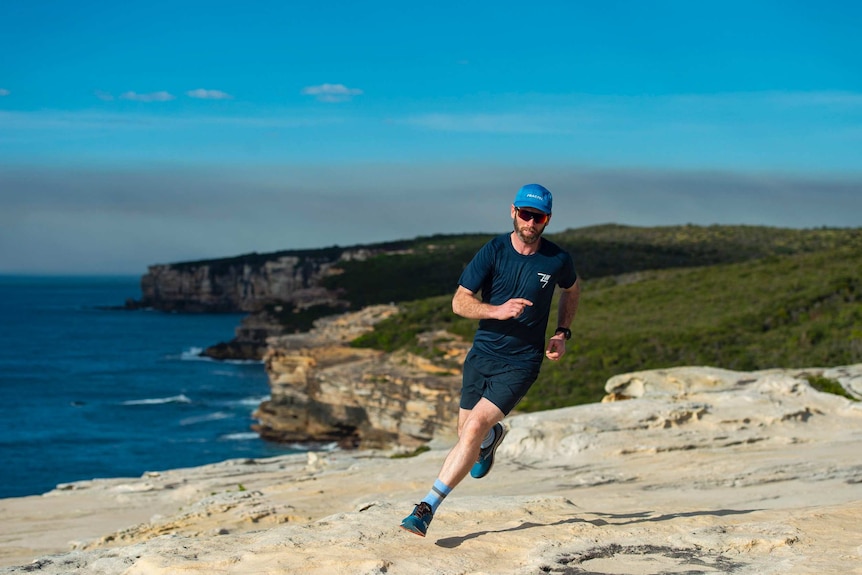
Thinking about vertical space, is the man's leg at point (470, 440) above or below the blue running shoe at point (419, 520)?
above

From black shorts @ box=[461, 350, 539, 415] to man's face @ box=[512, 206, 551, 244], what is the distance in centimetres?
94

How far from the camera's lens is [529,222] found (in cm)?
662

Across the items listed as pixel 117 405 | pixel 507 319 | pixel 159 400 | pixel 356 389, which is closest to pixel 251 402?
pixel 159 400

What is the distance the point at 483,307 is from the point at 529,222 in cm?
72

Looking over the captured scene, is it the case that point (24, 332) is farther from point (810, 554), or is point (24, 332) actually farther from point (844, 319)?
point (810, 554)

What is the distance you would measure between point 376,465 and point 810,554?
31.4 feet

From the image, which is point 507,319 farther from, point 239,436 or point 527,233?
point 239,436

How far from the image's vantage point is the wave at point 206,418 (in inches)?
2218

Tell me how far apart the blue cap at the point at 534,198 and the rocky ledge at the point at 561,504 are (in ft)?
7.67

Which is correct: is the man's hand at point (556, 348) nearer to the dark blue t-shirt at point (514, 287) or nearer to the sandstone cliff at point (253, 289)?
the dark blue t-shirt at point (514, 287)

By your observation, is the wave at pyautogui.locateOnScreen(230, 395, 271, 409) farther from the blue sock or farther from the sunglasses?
the sunglasses

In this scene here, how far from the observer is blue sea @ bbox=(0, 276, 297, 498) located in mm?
44281

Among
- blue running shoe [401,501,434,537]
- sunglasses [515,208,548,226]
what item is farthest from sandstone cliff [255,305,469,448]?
sunglasses [515,208,548,226]

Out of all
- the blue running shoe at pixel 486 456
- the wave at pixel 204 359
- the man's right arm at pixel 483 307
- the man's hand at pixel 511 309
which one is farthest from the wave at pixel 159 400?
the man's hand at pixel 511 309
